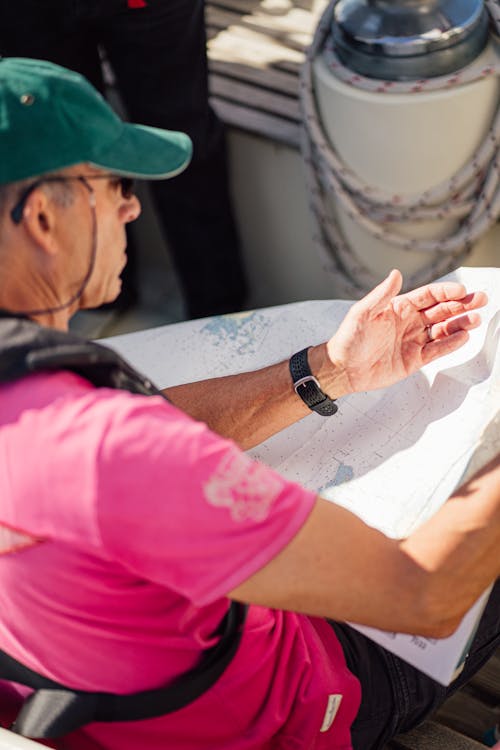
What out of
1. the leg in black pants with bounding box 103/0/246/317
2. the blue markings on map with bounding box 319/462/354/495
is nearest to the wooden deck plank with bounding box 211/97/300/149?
the leg in black pants with bounding box 103/0/246/317

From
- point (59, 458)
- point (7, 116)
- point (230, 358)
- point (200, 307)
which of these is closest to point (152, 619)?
point (59, 458)

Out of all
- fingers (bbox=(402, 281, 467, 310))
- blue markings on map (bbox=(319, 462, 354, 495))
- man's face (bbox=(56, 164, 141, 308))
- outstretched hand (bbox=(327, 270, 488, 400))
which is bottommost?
blue markings on map (bbox=(319, 462, 354, 495))

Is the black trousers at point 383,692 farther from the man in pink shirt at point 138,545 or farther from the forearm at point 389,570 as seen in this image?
the forearm at point 389,570

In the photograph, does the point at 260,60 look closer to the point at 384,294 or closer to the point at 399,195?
the point at 399,195

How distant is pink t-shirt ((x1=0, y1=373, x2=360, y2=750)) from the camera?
852mm

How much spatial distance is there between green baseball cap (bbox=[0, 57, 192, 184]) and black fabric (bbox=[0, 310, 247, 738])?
155 mm

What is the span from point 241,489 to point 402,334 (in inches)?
23.8

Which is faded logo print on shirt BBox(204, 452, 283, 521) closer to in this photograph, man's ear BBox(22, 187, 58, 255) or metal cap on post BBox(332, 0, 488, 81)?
man's ear BBox(22, 187, 58, 255)

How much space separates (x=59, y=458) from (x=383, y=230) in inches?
61.1

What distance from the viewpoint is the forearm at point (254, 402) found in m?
1.44

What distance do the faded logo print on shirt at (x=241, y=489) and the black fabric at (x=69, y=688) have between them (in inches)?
6.0

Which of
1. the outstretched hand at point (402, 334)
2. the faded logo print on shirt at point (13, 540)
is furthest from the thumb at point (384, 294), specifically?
the faded logo print on shirt at point (13, 540)

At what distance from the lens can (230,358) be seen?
5.31 feet

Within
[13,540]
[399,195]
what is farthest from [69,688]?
[399,195]
